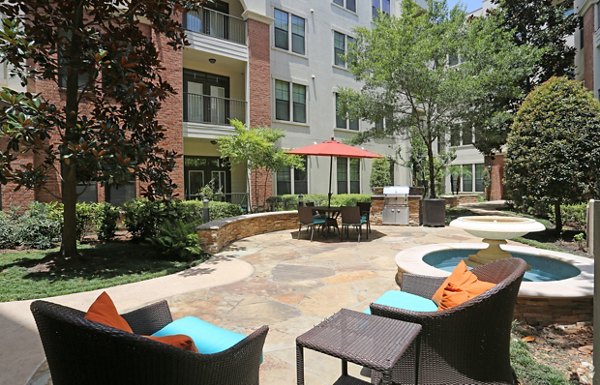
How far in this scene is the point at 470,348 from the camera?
228 cm

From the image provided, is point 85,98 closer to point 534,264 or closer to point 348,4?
point 534,264

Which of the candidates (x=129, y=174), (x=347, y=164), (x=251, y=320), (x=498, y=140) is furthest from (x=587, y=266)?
(x=347, y=164)

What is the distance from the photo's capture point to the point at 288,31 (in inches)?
672

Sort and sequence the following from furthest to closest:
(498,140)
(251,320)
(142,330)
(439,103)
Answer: (498,140) < (439,103) < (251,320) < (142,330)

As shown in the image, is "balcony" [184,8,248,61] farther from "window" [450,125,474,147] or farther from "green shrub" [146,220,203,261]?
"window" [450,125,474,147]

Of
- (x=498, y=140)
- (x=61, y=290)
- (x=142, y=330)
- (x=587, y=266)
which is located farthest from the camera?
Answer: (x=498, y=140)

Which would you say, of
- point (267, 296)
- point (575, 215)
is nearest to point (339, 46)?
point (575, 215)

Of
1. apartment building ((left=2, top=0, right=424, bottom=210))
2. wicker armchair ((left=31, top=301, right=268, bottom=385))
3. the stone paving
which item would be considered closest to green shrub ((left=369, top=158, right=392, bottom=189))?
apartment building ((left=2, top=0, right=424, bottom=210))

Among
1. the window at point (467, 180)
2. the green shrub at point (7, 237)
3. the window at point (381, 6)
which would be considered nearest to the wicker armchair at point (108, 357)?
the green shrub at point (7, 237)

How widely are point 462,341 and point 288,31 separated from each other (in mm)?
17365

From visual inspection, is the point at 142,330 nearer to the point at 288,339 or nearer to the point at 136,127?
the point at 288,339

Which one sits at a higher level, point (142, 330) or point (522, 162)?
point (522, 162)

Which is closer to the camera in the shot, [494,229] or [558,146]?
[494,229]

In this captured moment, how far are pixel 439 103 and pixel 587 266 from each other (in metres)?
9.28
